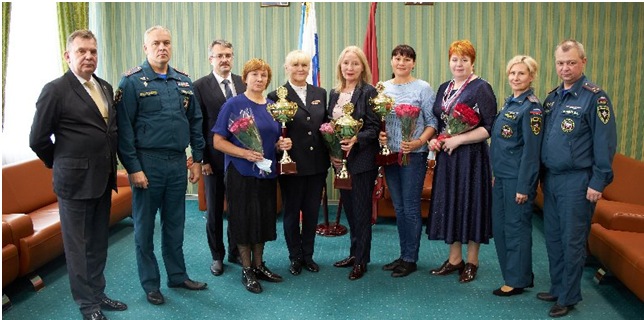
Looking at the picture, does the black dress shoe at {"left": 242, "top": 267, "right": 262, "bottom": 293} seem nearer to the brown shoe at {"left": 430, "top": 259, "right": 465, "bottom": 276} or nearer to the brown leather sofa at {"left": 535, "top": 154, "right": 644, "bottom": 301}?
the brown shoe at {"left": 430, "top": 259, "right": 465, "bottom": 276}

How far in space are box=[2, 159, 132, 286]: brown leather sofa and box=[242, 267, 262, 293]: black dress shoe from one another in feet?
4.23

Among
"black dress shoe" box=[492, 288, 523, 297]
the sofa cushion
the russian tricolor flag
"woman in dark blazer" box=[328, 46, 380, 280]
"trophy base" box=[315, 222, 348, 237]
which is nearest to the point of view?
the sofa cushion

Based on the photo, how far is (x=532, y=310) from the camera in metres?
3.14

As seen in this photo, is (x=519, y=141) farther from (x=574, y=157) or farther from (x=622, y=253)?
(x=622, y=253)

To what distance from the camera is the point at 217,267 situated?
150 inches

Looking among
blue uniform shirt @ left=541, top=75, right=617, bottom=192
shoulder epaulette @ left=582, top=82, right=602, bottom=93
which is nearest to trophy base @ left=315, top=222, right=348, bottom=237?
blue uniform shirt @ left=541, top=75, right=617, bottom=192

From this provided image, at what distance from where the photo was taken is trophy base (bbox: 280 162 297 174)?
10.9ft

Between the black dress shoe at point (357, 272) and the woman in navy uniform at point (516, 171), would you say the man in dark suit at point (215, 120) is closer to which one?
the black dress shoe at point (357, 272)

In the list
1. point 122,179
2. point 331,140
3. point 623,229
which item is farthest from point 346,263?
point 122,179

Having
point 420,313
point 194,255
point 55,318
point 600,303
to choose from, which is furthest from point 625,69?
point 55,318

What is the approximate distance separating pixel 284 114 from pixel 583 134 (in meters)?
1.64

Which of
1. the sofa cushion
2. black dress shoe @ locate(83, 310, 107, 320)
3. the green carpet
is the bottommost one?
the green carpet

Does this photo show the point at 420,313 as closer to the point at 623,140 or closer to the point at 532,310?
the point at 532,310

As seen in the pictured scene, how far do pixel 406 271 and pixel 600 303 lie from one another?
1.18 m
